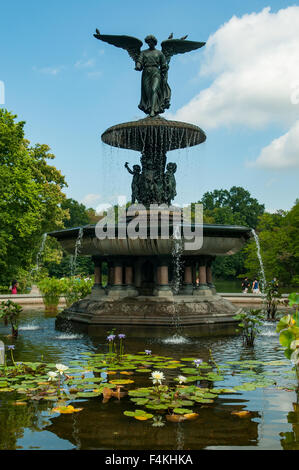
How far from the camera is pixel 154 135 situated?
502 inches

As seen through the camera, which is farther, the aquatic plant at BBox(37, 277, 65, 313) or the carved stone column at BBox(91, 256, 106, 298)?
the aquatic plant at BBox(37, 277, 65, 313)

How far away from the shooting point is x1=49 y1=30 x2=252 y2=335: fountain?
1016 cm

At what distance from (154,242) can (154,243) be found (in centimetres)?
3

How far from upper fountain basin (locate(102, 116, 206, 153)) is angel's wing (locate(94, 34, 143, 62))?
2.33 metres

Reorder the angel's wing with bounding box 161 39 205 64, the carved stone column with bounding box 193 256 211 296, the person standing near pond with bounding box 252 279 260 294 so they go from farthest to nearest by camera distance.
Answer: the person standing near pond with bounding box 252 279 260 294
the angel's wing with bounding box 161 39 205 64
the carved stone column with bounding box 193 256 211 296

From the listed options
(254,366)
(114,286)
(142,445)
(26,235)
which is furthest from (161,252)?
(26,235)

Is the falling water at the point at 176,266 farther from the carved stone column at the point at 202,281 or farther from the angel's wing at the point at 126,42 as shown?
the angel's wing at the point at 126,42

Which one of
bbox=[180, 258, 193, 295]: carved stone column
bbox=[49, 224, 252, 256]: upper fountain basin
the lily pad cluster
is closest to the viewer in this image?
the lily pad cluster

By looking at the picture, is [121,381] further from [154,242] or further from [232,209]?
[232,209]

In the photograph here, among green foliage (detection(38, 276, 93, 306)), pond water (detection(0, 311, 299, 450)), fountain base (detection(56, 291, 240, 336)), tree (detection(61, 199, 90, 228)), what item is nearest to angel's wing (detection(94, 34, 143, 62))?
fountain base (detection(56, 291, 240, 336))

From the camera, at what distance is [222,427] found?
Result: 3906mm

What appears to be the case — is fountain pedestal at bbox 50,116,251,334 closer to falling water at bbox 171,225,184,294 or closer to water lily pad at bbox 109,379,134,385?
falling water at bbox 171,225,184,294

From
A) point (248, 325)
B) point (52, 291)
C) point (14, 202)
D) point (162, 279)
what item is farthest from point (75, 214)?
point (248, 325)

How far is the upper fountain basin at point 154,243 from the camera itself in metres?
10.3
